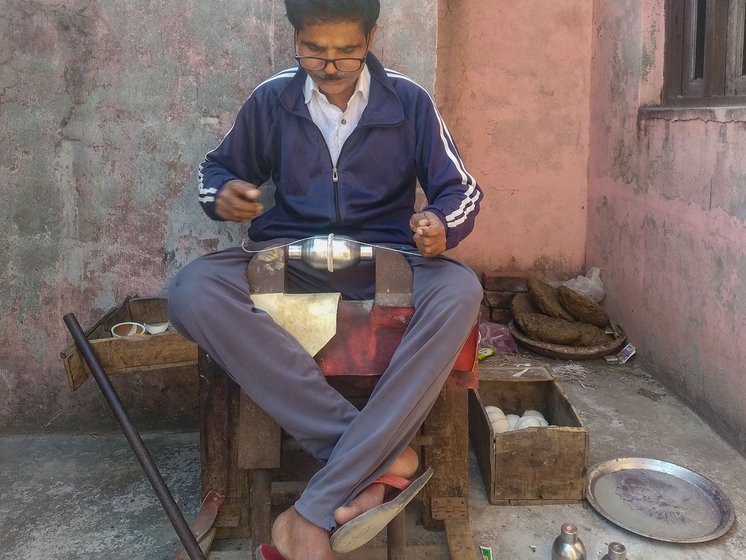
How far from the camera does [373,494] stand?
191cm

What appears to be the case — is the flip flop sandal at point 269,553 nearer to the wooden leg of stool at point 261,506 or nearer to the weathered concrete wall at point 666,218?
the wooden leg of stool at point 261,506

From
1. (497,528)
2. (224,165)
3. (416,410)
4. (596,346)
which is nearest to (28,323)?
(224,165)

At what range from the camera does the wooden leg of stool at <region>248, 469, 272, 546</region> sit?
2.18m

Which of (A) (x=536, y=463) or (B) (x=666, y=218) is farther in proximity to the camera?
(B) (x=666, y=218)

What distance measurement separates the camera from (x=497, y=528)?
2.50 metres

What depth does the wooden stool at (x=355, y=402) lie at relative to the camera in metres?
2.15

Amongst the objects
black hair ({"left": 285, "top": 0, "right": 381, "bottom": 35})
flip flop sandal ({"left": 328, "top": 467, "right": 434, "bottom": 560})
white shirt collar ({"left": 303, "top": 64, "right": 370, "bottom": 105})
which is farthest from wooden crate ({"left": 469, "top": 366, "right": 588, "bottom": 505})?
black hair ({"left": 285, "top": 0, "right": 381, "bottom": 35})

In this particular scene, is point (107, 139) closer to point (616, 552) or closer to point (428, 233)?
point (428, 233)

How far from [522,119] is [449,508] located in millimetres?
3034

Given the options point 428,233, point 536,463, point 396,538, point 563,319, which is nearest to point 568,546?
point 536,463

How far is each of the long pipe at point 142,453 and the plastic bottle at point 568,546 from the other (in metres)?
1.12

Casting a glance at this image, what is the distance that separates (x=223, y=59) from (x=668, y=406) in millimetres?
2691

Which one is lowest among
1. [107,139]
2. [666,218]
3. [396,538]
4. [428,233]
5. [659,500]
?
[659,500]

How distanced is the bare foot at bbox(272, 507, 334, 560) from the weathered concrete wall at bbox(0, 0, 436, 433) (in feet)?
4.80
